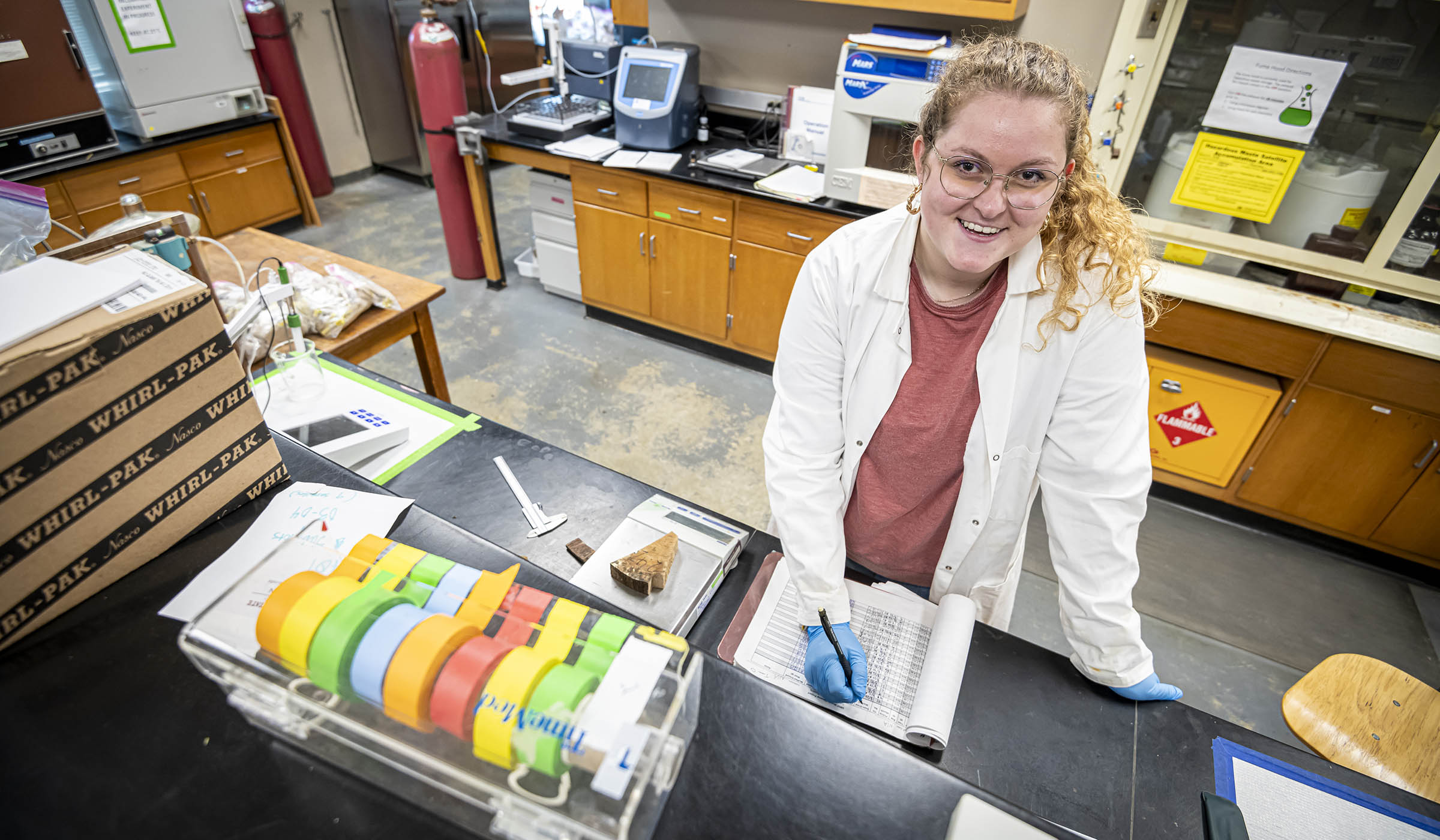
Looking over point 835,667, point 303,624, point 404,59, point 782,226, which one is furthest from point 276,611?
point 404,59

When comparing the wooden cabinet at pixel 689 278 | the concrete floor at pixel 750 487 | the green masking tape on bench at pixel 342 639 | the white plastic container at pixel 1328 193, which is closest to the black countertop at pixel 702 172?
the wooden cabinet at pixel 689 278

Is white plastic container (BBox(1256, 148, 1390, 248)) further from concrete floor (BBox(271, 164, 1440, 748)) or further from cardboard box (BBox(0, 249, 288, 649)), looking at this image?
cardboard box (BBox(0, 249, 288, 649))

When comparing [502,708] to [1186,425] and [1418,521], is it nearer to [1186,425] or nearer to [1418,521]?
[1186,425]

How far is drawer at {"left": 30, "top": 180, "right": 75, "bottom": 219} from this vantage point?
3086 mm

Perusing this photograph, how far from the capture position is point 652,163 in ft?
9.95

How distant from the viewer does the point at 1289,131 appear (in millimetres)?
2213

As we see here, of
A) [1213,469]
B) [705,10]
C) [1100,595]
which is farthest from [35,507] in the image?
[705,10]

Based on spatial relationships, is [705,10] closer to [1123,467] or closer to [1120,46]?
[1120,46]

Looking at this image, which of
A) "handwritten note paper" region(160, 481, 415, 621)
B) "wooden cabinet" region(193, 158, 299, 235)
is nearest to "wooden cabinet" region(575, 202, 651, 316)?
"wooden cabinet" region(193, 158, 299, 235)

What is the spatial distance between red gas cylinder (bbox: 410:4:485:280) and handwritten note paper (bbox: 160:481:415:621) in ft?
9.98

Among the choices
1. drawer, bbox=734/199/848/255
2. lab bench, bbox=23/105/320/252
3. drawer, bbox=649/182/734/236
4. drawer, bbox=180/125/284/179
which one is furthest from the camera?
drawer, bbox=180/125/284/179

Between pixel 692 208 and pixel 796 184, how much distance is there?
0.48 m

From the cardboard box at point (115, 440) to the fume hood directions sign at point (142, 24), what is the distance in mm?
3532

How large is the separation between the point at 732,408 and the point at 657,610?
208cm
